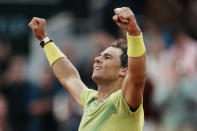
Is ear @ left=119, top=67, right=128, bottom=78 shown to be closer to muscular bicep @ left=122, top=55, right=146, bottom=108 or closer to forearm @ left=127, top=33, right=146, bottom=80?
muscular bicep @ left=122, top=55, right=146, bottom=108

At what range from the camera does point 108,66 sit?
285 inches

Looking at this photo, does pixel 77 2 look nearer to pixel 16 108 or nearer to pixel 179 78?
pixel 16 108

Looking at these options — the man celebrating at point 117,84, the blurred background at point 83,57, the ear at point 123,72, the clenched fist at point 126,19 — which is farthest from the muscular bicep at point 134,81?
the blurred background at point 83,57

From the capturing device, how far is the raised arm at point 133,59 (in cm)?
619

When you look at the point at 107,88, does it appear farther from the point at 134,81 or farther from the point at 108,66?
the point at 134,81

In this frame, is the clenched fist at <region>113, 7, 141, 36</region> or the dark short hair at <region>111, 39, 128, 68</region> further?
the dark short hair at <region>111, 39, 128, 68</region>

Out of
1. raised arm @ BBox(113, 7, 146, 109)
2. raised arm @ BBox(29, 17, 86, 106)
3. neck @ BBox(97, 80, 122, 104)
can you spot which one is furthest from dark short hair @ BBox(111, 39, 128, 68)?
raised arm @ BBox(29, 17, 86, 106)

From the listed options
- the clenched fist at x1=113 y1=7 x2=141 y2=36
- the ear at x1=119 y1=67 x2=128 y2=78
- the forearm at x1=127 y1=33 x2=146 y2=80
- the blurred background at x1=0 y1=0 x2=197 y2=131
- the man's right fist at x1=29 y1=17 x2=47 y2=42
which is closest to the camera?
the clenched fist at x1=113 y1=7 x2=141 y2=36

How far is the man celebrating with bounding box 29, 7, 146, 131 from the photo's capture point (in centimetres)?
639

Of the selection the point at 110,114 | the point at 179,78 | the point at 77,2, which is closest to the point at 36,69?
the point at 77,2

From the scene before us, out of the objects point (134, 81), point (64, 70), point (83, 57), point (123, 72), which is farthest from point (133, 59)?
point (83, 57)

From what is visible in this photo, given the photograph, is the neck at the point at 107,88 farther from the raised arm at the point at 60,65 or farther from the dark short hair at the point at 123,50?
the raised arm at the point at 60,65

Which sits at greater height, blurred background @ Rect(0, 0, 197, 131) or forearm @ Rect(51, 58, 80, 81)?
forearm @ Rect(51, 58, 80, 81)

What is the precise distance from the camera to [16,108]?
501 inches
